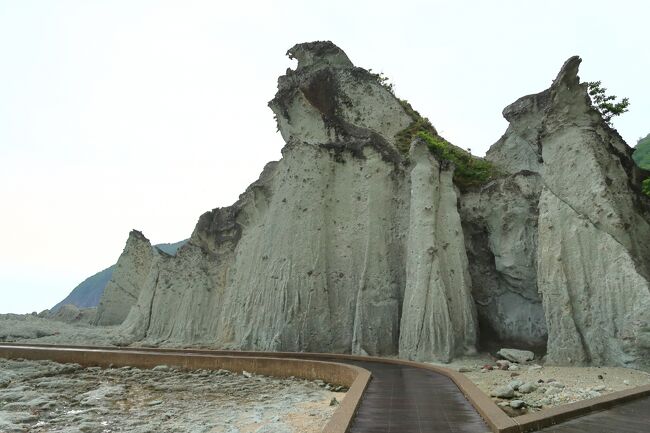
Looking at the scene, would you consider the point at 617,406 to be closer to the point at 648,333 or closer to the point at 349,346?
the point at 648,333


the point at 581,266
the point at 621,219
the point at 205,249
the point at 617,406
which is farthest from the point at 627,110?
the point at 205,249

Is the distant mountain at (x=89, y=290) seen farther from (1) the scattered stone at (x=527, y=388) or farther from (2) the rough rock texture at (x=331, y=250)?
(1) the scattered stone at (x=527, y=388)

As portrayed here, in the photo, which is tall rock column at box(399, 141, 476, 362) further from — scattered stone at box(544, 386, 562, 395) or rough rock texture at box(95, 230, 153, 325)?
rough rock texture at box(95, 230, 153, 325)

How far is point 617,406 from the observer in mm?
7398

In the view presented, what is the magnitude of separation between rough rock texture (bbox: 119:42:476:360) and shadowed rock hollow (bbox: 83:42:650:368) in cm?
7

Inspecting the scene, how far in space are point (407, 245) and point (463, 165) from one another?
5636 millimetres

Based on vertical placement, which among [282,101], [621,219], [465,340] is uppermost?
[282,101]

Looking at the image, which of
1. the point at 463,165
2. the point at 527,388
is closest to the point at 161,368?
the point at 527,388

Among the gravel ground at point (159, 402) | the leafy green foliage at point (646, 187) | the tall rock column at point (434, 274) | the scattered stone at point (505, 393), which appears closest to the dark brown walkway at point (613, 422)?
the scattered stone at point (505, 393)

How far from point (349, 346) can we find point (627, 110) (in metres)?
15.4

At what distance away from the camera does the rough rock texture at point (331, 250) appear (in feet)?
57.7

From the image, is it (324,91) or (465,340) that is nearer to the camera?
(465,340)

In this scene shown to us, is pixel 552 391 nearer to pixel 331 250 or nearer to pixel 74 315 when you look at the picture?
pixel 331 250

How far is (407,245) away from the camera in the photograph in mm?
19312
